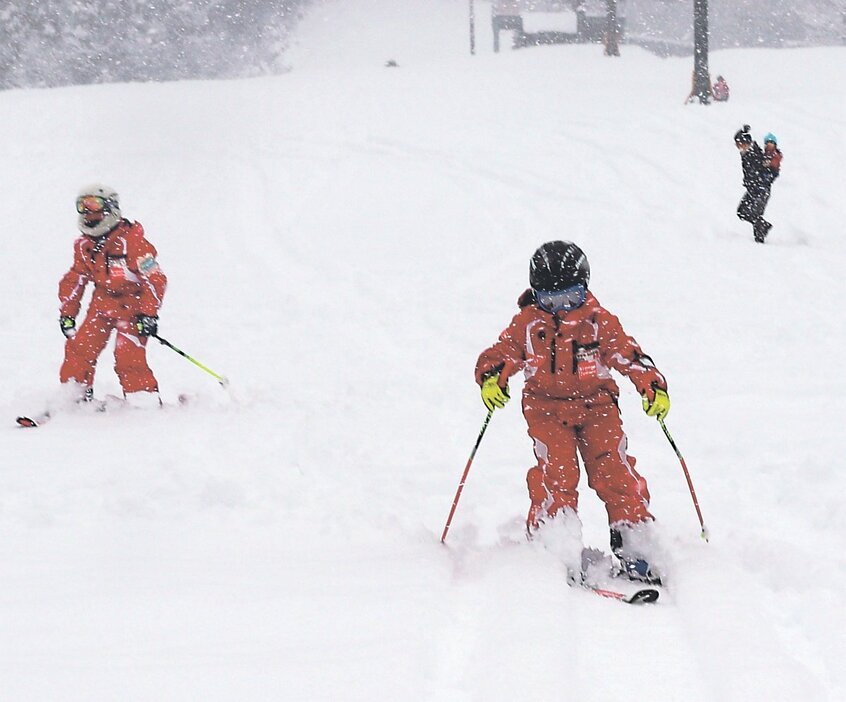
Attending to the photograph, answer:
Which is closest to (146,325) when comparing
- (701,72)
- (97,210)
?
(97,210)

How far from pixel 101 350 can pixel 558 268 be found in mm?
4204

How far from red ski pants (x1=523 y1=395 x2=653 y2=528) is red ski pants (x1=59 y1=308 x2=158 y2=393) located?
146 inches

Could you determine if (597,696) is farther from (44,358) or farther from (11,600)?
(44,358)

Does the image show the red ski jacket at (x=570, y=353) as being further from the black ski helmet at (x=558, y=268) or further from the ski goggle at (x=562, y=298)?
the black ski helmet at (x=558, y=268)

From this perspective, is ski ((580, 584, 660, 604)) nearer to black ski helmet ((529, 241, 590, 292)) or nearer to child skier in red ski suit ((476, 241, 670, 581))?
child skier in red ski suit ((476, 241, 670, 581))

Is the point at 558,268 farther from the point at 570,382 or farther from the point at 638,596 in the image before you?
the point at 638,596

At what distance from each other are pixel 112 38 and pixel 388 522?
1943 inches

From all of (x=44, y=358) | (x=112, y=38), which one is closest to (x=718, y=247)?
(x=44, y=358)

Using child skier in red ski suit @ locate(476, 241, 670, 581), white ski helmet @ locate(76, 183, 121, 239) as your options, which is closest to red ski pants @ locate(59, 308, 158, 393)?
white ski helmet @ locate(76, 183, 121, 239)

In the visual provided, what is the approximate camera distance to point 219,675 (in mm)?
3559

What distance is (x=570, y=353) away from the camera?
450 centimetres

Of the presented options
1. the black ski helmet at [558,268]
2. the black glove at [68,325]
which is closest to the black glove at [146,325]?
the black glove at [68,325]

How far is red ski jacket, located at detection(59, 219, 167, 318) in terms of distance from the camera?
7.03 metres

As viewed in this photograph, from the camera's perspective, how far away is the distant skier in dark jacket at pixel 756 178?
13.7 m
